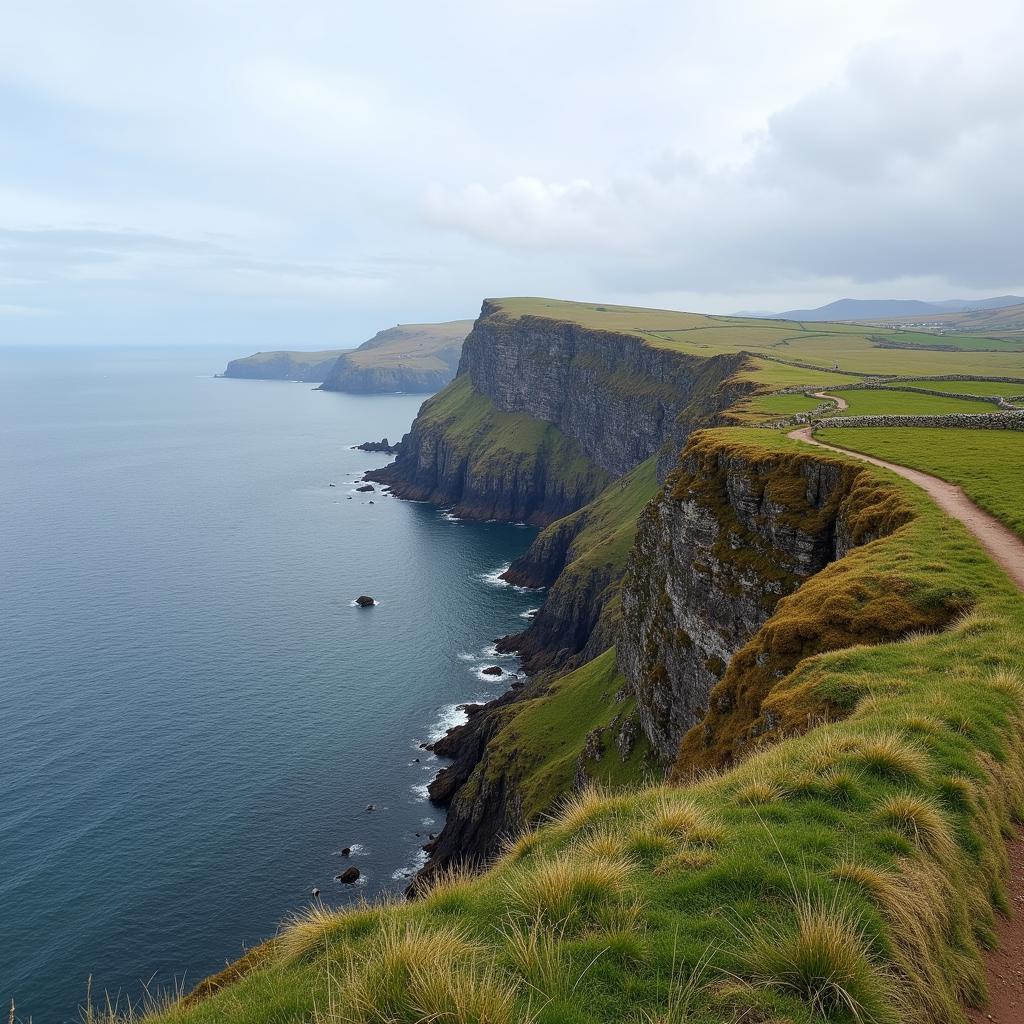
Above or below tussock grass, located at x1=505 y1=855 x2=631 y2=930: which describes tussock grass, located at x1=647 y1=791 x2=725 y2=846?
below

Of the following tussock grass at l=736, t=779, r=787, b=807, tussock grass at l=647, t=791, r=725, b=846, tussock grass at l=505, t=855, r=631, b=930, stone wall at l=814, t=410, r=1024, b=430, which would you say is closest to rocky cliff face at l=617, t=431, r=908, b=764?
stone wall at l=814, t=410, r=1024, b=430

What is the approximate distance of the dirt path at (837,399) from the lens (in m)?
69.2

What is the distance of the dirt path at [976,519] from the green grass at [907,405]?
24.0m

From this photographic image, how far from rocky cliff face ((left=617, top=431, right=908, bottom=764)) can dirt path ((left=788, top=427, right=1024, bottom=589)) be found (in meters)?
2.55

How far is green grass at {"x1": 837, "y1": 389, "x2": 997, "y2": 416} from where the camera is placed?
206 feet

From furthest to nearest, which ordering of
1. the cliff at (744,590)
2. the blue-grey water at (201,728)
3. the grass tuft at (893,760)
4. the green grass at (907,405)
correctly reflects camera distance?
the green grass at (907,405), the blue-grey water at (201,728), the cliff at (744,590), the grass tuft at (893,760)

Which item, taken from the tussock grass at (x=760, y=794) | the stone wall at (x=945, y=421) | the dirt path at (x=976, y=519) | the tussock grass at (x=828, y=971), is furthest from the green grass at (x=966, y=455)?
the tussock grass at (x=828, y=971)

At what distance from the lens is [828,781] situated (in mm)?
12797

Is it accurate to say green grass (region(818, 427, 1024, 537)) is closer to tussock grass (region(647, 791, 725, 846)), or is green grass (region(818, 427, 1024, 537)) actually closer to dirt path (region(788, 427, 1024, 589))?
dirt path (region(788, 427, 1024, 589))

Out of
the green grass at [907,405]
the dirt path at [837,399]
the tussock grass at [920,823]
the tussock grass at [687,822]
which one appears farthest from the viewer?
the dirt path at [837,399]

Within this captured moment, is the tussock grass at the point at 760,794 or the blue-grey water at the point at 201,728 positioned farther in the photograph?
the blue-grey water at the point at 201,728

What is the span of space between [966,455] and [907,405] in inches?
1124

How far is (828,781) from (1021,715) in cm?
657

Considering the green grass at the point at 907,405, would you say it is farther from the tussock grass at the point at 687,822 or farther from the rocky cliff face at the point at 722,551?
the tussock grass at the point at 687,822
